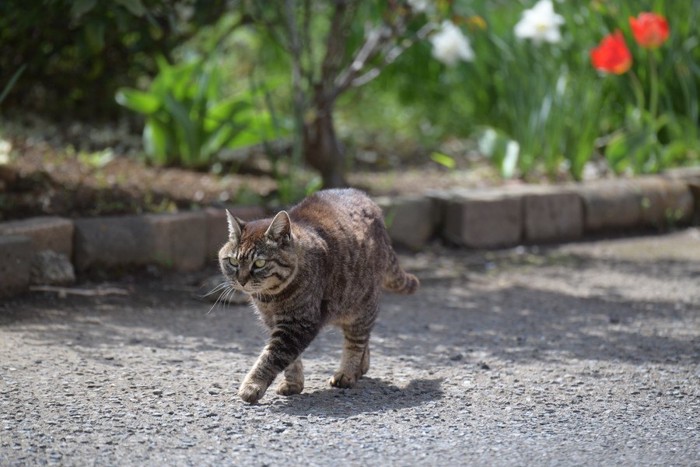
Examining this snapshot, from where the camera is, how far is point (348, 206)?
13.7 ft

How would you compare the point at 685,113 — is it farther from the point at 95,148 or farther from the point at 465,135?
the point at 95,148

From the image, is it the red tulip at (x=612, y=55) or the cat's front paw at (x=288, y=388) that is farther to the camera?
the red tulip at (x=612, y=55)

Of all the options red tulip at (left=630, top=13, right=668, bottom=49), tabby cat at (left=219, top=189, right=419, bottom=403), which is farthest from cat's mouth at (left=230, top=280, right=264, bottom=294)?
red tulip at (left=630, top=13, right=668, bottom=49)

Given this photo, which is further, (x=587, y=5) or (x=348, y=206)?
(x=587, y=5)

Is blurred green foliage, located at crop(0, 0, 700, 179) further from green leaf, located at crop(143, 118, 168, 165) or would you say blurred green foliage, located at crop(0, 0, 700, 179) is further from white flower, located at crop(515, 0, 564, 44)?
white flower, located at crop(515, 0, 564, 44)

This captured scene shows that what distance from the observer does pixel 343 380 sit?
3.98 m

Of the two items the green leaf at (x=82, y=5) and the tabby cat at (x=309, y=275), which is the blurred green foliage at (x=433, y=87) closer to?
the green leaf at (x=82, y=5)

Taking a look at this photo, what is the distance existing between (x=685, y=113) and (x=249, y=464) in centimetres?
622

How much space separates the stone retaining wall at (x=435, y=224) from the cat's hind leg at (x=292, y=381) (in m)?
1.82

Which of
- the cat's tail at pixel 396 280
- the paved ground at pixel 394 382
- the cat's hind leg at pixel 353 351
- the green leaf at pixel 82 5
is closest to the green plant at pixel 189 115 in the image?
the paved ground at pixel 394 382

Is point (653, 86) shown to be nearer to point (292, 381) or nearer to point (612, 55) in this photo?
point (612, 55)

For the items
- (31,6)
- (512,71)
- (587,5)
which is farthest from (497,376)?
(587,5)

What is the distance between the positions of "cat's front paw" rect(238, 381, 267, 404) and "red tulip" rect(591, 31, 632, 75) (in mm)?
4491

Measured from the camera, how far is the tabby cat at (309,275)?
368cm
